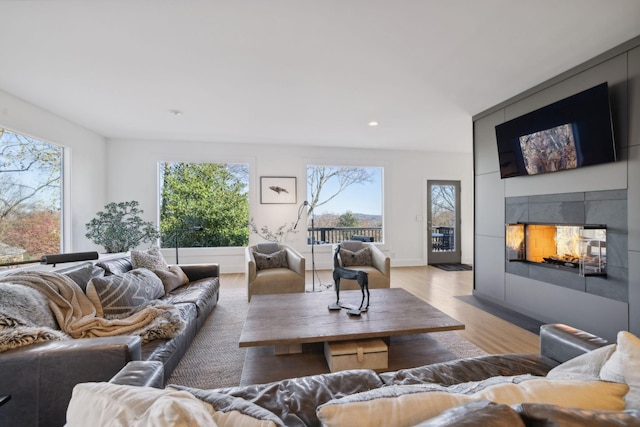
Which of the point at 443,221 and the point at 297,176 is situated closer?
the point at 297,176

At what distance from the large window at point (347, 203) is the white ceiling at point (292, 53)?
230cm

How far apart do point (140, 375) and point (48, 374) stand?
2.13ft

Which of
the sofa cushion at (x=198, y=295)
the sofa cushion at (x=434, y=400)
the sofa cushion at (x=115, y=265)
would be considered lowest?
the sofa cushion at (x=198, y=295)

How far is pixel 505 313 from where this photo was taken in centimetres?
325

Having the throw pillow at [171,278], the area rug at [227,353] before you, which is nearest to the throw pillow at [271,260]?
the area rug at [227,353]

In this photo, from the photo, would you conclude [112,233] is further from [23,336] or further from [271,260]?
[23,336]

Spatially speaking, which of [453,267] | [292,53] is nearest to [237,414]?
[292,53]

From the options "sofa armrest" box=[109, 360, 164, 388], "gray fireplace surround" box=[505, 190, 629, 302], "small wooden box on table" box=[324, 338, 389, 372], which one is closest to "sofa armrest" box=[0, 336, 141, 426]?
"sofa armrest" box=[109, 360, 164, 388]

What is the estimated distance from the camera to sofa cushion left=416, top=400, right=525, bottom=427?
54cm

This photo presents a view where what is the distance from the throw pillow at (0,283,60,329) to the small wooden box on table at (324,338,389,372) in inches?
65.5

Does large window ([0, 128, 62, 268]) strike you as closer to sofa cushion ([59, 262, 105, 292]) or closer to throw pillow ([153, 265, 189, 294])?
sofa cushion ([59, 262, 105, 292])

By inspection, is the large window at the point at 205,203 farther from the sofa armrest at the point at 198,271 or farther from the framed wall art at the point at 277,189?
the sofa armrest at the point at 198,271

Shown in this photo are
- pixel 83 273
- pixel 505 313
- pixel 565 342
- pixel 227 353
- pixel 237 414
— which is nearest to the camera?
pixel 237 414

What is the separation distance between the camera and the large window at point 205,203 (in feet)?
17.3
